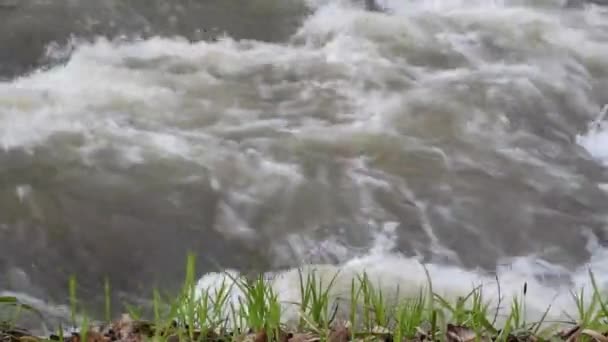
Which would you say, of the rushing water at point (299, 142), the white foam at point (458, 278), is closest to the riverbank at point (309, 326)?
the white foam at point (458, 278)

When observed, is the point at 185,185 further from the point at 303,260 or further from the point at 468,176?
the point at 468,176

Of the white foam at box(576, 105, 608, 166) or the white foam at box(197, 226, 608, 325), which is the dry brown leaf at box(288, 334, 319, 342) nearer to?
the white foam at box(197, 226, 608, 325)

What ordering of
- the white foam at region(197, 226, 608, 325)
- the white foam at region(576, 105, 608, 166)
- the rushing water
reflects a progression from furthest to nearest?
the white foam at region(576, 105, 608, 166) → the rushing water → the white foam at region(197, 226, 608, 325)

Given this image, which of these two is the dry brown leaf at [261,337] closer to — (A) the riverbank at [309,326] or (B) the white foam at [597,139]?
(A) the riverbank at [309,326]

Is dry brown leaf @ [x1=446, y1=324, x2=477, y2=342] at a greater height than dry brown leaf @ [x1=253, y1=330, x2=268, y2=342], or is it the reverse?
dry brown leaf @ [x1=253, y1=330, x2=268, y2=342]

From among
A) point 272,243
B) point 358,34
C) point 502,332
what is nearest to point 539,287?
point 272,243

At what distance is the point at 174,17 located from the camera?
6867 mm

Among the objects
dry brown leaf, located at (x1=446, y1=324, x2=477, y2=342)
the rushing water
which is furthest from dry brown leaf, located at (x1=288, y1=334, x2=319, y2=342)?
the rushing water

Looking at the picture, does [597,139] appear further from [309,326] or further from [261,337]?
[261,337]

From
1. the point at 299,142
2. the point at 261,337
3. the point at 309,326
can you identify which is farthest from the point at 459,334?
the point at 299,142

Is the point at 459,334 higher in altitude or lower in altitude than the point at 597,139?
lower

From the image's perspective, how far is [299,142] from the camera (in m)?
5.36

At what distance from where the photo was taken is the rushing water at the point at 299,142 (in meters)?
4.41

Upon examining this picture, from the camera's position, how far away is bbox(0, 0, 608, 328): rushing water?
4.41 meters
